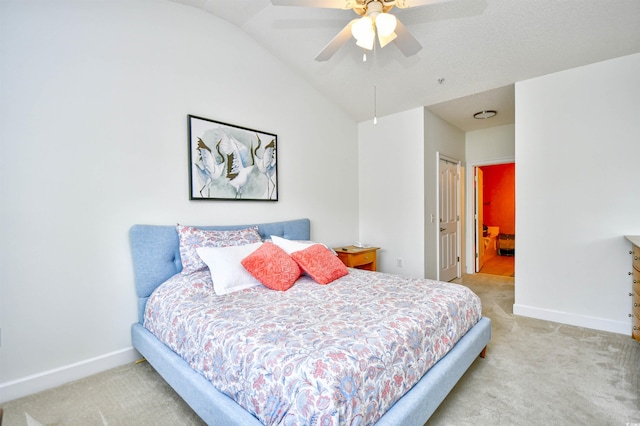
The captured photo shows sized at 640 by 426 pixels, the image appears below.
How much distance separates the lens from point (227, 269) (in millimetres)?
2252

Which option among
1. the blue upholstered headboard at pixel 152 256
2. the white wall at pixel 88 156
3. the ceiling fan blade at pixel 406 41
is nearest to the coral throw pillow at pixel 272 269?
the blue upholstered headboard at pixel 152 256

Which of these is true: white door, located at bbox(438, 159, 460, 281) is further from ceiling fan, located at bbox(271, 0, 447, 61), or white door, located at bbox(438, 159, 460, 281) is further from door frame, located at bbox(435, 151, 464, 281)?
ceiling fan, located at bbox(271, 0, 447, 61)

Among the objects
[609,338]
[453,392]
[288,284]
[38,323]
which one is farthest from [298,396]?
[609,338]

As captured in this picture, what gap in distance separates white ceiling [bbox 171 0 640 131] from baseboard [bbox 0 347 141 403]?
3.16m

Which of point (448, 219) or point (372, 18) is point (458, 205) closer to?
point (448, 219)

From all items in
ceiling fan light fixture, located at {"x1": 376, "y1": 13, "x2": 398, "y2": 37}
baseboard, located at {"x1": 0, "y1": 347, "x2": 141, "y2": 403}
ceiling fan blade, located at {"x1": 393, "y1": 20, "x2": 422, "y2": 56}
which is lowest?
baseboard, located at {"x1": 0, "y1": 347, "x2": 141, "y2": 403}

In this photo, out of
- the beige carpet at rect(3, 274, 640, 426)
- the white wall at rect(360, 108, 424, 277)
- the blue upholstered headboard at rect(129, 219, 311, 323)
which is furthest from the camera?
the white wall at rect(360, 108, 424, 277)

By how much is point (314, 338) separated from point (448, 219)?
13.0 ft

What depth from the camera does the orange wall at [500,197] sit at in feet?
26.1

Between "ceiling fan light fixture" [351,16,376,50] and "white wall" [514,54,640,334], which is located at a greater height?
"ceiling fan light fixture" [351,16,376,50]

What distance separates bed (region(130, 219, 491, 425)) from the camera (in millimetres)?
1179

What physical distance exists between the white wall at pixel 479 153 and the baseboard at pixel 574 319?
2.08 m

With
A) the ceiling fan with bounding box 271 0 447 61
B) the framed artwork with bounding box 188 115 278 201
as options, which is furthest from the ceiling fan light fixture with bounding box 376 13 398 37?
the framed artwork with bounding box 188 115 278 201

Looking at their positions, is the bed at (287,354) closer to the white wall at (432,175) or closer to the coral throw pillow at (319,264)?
the coral throw pillow at (319,264)
